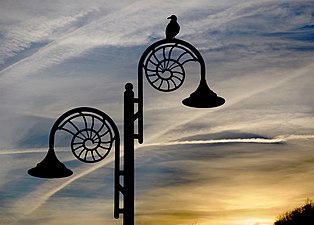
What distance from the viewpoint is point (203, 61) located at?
846cm

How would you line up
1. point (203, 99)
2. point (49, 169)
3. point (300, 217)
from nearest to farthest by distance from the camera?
point (203, 99), point (49, 169), point (300, 217)

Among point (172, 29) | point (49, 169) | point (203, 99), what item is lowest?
point (49, 169)

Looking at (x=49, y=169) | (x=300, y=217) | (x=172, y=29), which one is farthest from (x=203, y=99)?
(x=300, y=217)

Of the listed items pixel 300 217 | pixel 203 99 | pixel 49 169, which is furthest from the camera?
pixel 300 217

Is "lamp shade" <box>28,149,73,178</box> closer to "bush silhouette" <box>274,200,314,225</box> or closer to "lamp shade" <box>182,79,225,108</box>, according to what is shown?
"lamp shade" <box>182,79,225,108</box>

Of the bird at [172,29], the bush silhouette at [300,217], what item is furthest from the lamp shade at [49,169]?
the bush silhouette at [300,217]

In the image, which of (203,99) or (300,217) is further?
(300,217)

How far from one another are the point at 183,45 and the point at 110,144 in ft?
5.59

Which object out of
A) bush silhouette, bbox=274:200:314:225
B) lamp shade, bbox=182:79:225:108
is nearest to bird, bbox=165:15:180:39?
lamp shade, bbox=182:79:225:108

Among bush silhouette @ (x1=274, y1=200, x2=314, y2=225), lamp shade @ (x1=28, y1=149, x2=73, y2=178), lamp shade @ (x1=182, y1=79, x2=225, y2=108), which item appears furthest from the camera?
bush silhouette @ (x1=274, y1=200, x2=314, y2=225)

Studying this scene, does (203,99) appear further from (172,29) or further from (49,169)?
(49,169)

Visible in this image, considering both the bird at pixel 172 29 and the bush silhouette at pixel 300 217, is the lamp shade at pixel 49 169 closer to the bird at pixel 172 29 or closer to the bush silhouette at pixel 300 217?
the bird at pixel 172 29

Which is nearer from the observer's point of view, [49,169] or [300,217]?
[49,169]

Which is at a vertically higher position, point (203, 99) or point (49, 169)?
point (203, 99)
